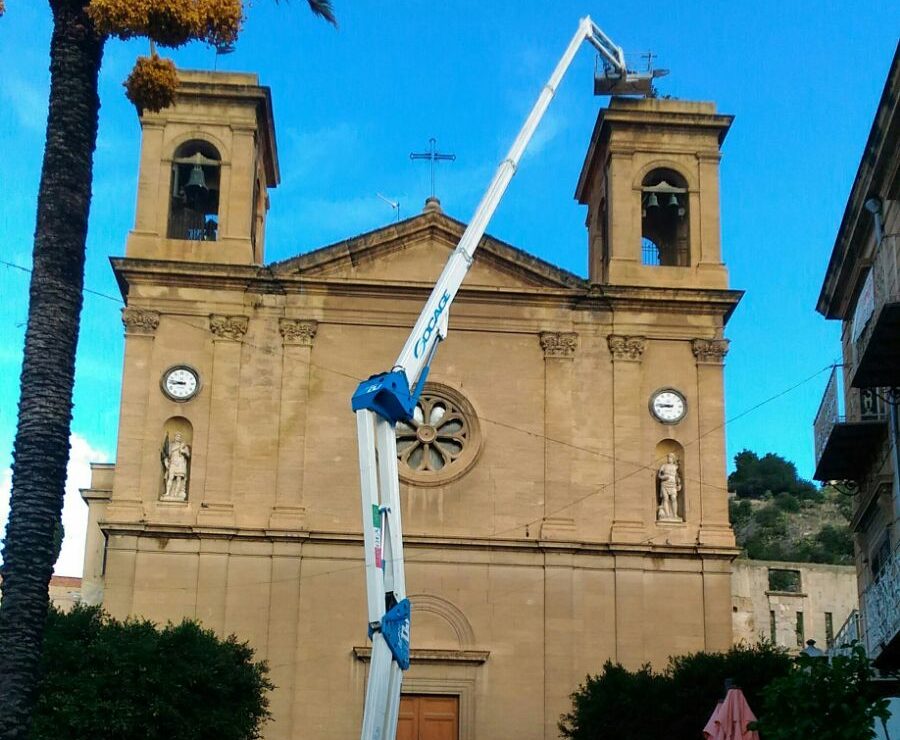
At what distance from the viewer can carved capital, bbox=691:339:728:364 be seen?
2969cm

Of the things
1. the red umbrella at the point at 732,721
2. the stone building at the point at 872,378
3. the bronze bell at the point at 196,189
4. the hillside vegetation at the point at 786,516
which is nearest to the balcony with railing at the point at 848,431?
the stone building at the point at 872,378

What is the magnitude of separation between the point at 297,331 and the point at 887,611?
14557 millimetres

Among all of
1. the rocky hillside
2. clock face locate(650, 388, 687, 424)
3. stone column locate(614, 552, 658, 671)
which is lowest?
stone column locate(614, 552, 658, 671)

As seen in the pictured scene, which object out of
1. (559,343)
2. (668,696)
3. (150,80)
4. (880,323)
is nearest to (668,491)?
(559,343)

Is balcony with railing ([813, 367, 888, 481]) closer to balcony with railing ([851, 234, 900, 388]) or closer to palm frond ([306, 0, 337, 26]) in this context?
balcony with railing ([851, 234, 900, 388])

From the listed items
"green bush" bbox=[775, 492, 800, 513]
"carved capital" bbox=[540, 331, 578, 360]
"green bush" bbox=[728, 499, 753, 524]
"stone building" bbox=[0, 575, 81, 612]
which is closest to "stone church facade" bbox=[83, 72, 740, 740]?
"carved capital" bbox=[540, 331, 578, 360]

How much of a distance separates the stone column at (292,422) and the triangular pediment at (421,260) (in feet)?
4.05

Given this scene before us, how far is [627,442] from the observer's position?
95.5 feet

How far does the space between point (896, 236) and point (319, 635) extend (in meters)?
13.0

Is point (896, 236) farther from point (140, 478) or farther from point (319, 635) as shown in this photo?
point (140, 478)

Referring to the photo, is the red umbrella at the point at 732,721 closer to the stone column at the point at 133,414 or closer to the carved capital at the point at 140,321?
the stone column at the point at 133,414

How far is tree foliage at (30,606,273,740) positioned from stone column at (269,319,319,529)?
4.93m

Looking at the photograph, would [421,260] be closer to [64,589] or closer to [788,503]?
[64,589]

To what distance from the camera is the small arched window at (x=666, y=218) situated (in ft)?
102
